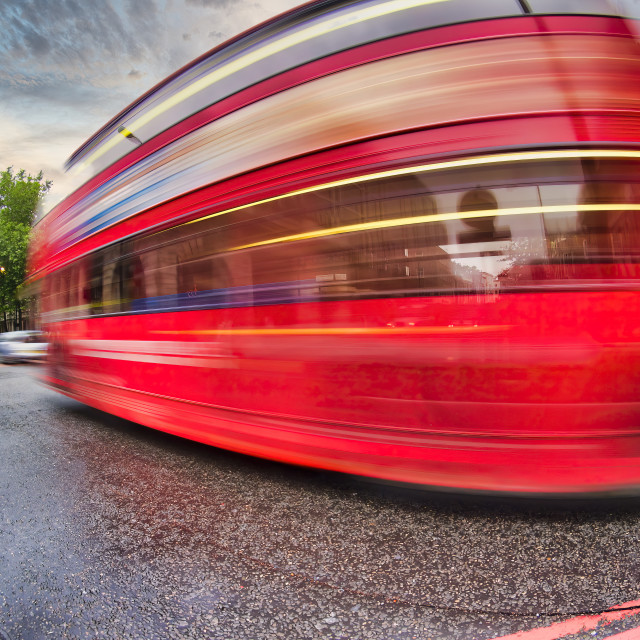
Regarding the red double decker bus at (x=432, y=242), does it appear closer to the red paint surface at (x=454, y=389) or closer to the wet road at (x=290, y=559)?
the red paint surface at (x=454, y=389)

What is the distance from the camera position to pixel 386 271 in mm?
2475

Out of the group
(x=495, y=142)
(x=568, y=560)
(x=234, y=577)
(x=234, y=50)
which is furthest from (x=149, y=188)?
(x=568, y=560)

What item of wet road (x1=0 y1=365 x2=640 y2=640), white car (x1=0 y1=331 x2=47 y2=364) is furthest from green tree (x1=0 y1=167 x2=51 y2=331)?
wet road (x1=0 y1=365 x2=640 y2=640)

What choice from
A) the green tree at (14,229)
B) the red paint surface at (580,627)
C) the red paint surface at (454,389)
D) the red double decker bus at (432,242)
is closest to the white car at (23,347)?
the red double decker bus at (432,242)

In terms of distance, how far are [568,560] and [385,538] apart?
2.79ft

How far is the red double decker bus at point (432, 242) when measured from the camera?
2191 mm

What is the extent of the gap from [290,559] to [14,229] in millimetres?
39612

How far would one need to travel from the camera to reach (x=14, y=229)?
33781mm

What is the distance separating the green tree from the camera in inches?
1264

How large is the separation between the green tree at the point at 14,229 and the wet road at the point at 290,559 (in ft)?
109

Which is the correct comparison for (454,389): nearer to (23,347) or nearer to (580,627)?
(580,627)

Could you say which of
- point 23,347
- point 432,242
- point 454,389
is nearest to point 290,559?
point 454,389

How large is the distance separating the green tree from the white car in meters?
24.8

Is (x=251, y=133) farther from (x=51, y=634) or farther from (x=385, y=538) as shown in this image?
(x=51, y=634)
